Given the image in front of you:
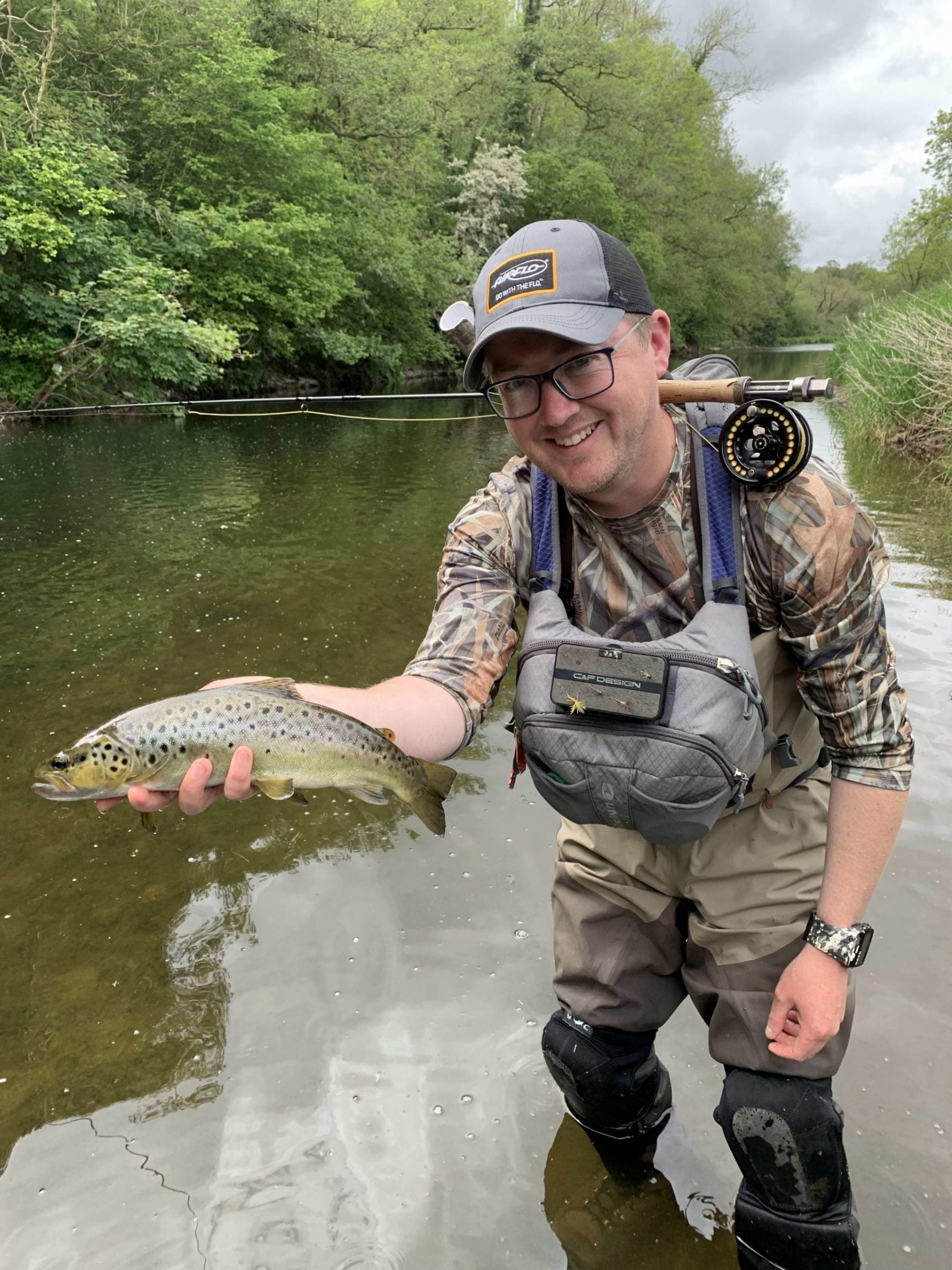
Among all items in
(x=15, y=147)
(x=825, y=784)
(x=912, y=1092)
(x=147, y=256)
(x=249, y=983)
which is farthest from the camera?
(x=147, y=256)

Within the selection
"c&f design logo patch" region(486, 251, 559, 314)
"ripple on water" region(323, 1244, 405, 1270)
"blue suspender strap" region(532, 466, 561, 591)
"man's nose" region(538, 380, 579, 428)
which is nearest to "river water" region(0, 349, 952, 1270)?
"ripple on water" region(323, 1244, 405, 1270)

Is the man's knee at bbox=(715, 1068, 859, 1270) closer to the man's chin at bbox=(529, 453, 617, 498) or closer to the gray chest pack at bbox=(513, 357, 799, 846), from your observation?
the gray chest pack at bbox=(513, 357, 799, 846)

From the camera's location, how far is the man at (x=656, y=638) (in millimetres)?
2098

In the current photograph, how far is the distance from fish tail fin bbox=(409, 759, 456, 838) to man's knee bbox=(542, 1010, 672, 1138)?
0.71 metres

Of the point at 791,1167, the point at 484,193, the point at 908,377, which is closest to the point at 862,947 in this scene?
the point at 791,1167

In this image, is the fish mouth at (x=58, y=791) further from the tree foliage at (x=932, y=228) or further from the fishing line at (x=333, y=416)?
the tree foliage at (x=932, y=228)

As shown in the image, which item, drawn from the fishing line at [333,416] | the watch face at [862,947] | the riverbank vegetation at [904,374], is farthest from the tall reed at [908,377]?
the watch face at [862,947]

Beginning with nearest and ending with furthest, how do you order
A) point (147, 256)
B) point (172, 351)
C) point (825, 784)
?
point (825, 784) → point (172, 351) → point (147, 256)

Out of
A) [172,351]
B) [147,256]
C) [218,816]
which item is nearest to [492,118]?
[147,256]

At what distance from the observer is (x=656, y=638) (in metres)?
2.33

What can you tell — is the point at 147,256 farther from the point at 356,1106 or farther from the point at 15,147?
the point at 356,1106

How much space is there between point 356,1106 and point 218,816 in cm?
212

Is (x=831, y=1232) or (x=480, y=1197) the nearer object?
(x=831, y=1232)

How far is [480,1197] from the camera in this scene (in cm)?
275
